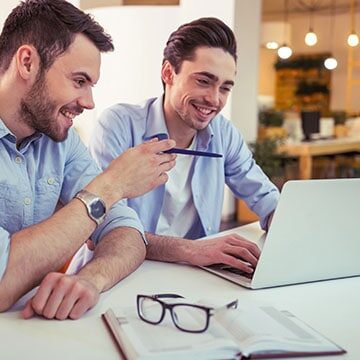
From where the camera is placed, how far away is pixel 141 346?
0.70 metres

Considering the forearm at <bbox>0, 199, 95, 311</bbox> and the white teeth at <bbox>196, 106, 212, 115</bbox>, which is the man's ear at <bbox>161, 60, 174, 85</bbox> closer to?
the white teeth at <bbox>196, 106, 212, 115</bbox>

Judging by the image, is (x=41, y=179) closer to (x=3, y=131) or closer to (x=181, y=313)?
(x=3, y=131)

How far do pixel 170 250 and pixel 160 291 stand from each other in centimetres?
23

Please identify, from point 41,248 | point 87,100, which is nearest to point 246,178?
point 87,100

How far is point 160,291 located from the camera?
40.9 inches

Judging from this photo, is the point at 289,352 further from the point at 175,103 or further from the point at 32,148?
the point at 175,103

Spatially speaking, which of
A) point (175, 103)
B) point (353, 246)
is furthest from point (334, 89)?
point (353, 246)

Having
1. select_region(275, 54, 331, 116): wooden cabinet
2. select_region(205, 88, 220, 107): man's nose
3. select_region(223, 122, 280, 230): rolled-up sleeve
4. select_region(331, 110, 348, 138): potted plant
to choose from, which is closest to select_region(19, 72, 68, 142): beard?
select_region(205, 88, 220, 107): man's nose

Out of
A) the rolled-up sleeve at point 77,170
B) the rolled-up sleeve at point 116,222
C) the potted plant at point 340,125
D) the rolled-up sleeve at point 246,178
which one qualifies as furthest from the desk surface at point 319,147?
the rolled-up sleeve at point 116,222

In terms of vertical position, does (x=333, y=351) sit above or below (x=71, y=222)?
below

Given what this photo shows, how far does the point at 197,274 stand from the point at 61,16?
63 cm

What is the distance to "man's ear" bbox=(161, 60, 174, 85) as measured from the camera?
6.17 feet

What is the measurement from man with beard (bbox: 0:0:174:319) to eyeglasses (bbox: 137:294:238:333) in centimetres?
18

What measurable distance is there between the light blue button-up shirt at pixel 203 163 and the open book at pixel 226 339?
91 cm
